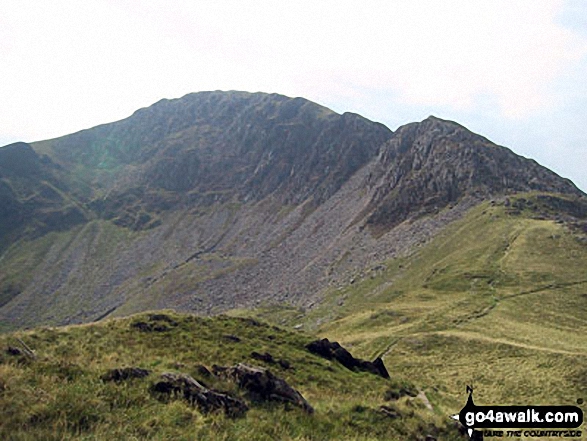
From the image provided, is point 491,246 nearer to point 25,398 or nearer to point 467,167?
point 467,167

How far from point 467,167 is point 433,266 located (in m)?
66.0

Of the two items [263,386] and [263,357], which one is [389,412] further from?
[263,357]

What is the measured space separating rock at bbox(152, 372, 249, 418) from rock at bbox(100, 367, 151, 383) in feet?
2.60

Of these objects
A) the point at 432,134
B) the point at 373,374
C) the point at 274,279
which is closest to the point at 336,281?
the point at 274,279

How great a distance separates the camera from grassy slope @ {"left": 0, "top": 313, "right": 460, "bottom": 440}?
1045 centimetres

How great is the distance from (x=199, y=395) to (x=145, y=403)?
1.71m

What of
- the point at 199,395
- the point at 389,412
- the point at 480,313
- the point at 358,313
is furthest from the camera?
the point at 358,313

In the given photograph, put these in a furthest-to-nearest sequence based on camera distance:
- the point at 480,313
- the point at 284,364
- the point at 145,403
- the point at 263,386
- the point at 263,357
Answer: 1. the point at 480,313
2. the point at 263,357
3. the point at 284,364
4. the point at 263,386
5. the point at 145,403

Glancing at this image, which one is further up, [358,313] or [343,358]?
[343,358]

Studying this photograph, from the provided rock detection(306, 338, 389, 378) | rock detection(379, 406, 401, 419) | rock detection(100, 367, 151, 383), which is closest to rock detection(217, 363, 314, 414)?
rock detection(100, 367, 151, 383)

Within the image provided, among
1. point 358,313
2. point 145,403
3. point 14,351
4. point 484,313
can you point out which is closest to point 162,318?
point 14,351

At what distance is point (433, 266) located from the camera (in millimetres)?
97062

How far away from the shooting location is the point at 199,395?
1335 centimetres

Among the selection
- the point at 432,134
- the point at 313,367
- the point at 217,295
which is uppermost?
the point at 432,134
